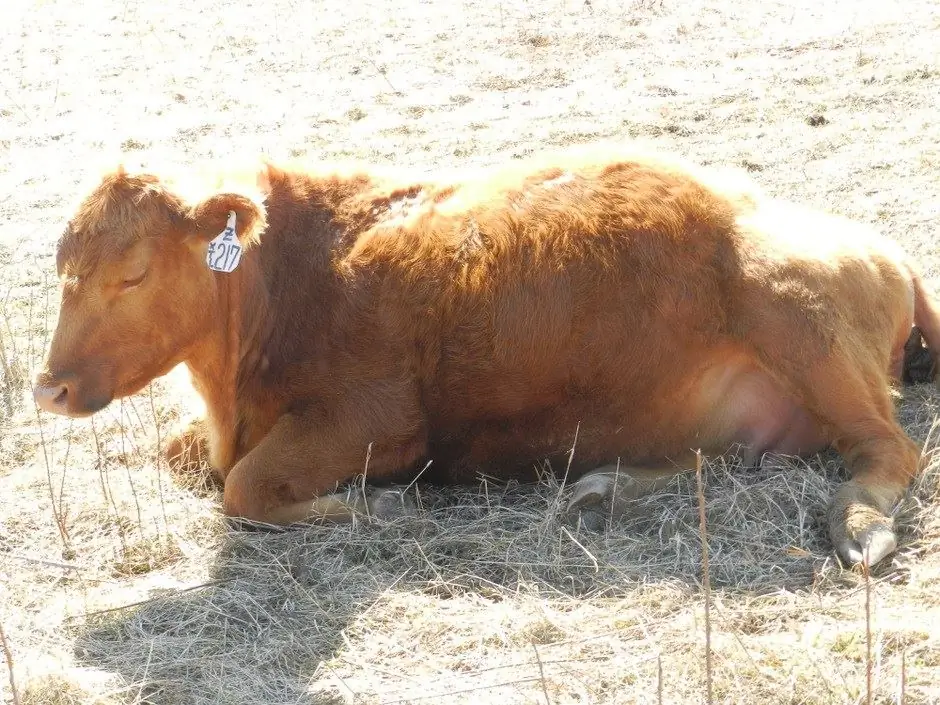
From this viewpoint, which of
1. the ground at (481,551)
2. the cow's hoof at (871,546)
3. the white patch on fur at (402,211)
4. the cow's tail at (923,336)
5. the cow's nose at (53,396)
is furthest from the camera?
the cow's tail at (923,336)

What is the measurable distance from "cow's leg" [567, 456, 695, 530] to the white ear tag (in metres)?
1.74

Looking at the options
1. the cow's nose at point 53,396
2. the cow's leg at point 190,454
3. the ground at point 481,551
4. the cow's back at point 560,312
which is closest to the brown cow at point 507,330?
the cow's back at point 560,312

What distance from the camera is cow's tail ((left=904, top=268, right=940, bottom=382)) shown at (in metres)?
5.81

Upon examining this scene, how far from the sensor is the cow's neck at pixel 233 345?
17.6 ft

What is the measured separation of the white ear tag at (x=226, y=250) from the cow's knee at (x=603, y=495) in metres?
1.74

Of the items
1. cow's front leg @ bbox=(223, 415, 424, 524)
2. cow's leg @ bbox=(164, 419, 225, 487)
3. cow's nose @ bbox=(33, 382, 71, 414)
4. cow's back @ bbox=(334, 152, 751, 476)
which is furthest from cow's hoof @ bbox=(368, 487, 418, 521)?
cow's nose @ bbox=(33, 382, 71, 414)

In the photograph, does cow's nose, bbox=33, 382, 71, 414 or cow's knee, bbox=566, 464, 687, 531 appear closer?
cow's nose, bbox=33, 382, 71, 414

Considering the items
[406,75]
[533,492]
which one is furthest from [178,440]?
[406,75]

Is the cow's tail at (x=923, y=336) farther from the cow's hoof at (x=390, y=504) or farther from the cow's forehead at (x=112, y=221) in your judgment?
the cow's forehead at (x=112, y=221)

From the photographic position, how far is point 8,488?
565cm

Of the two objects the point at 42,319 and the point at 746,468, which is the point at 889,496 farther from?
the point at 42,319

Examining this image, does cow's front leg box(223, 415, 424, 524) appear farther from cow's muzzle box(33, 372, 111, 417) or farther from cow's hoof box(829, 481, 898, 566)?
cow's hoof box(829, 481, 898, 566)

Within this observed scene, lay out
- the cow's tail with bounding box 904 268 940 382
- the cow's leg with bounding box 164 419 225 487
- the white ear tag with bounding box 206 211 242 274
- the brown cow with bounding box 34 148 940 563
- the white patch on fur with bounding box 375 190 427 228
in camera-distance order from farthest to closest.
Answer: the cow's tail with bounding box 904 268 940 382 → the cow's leg with bounding box 164 419 225 487 → the white patch on fur with bounding box 375 190 427 228 → the brown cow with bounding box 34 148 940 563 → the white ear tag with bounding box 206 211 242 274

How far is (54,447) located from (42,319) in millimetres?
1791
